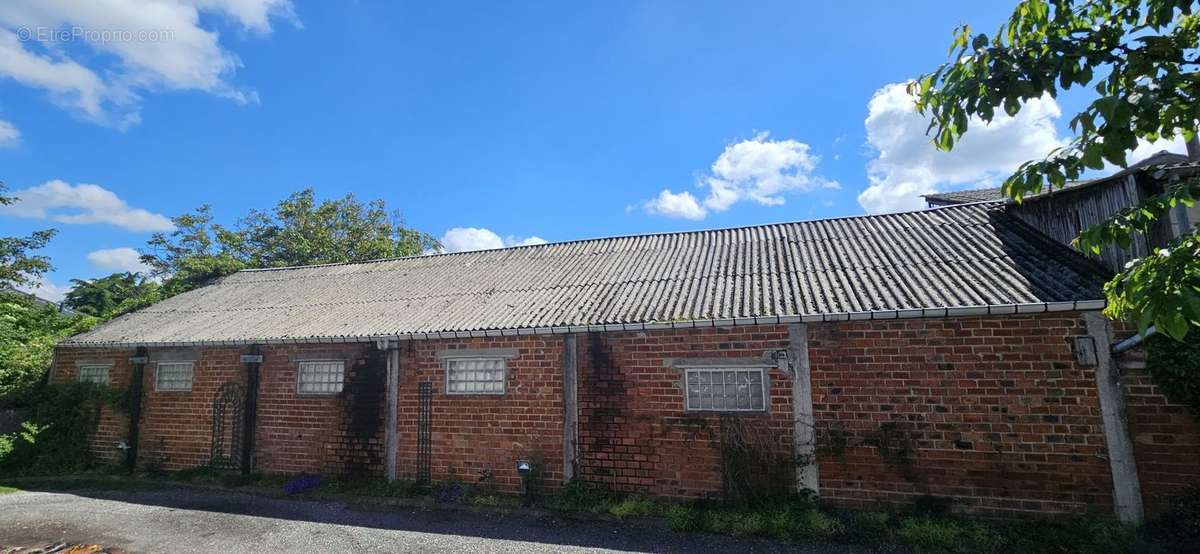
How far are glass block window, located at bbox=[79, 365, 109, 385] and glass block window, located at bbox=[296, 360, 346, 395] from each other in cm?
519

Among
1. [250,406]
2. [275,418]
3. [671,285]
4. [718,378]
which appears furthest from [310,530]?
[671,285]

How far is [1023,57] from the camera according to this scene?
9.34ft

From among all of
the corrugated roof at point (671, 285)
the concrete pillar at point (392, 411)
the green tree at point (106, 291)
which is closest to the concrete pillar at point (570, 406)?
the corrugated roof at point (671, 285)

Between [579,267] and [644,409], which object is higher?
[579,267]

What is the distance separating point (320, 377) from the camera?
9.41 meters

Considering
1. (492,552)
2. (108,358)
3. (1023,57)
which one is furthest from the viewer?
(108,358)

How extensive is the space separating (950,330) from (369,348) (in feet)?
27.9

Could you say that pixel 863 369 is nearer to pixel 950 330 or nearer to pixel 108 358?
pixel 950 330

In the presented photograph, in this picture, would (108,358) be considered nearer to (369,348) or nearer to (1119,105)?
(369,348)

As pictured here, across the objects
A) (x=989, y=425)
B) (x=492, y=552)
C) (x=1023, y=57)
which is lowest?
(x=492, y=552)

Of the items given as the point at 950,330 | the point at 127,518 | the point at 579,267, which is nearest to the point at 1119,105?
the point at 950,330

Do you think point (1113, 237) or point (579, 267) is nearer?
point (1113, 237)

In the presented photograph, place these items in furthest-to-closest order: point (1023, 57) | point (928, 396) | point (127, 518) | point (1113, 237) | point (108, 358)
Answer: point (108, 358) < point (127, 518) < point (928, 396) < point (1113, 237) < point (1023, 57)

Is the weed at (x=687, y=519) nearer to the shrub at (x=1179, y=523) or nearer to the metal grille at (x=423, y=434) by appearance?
the metal grille at (x=423, y=434)
